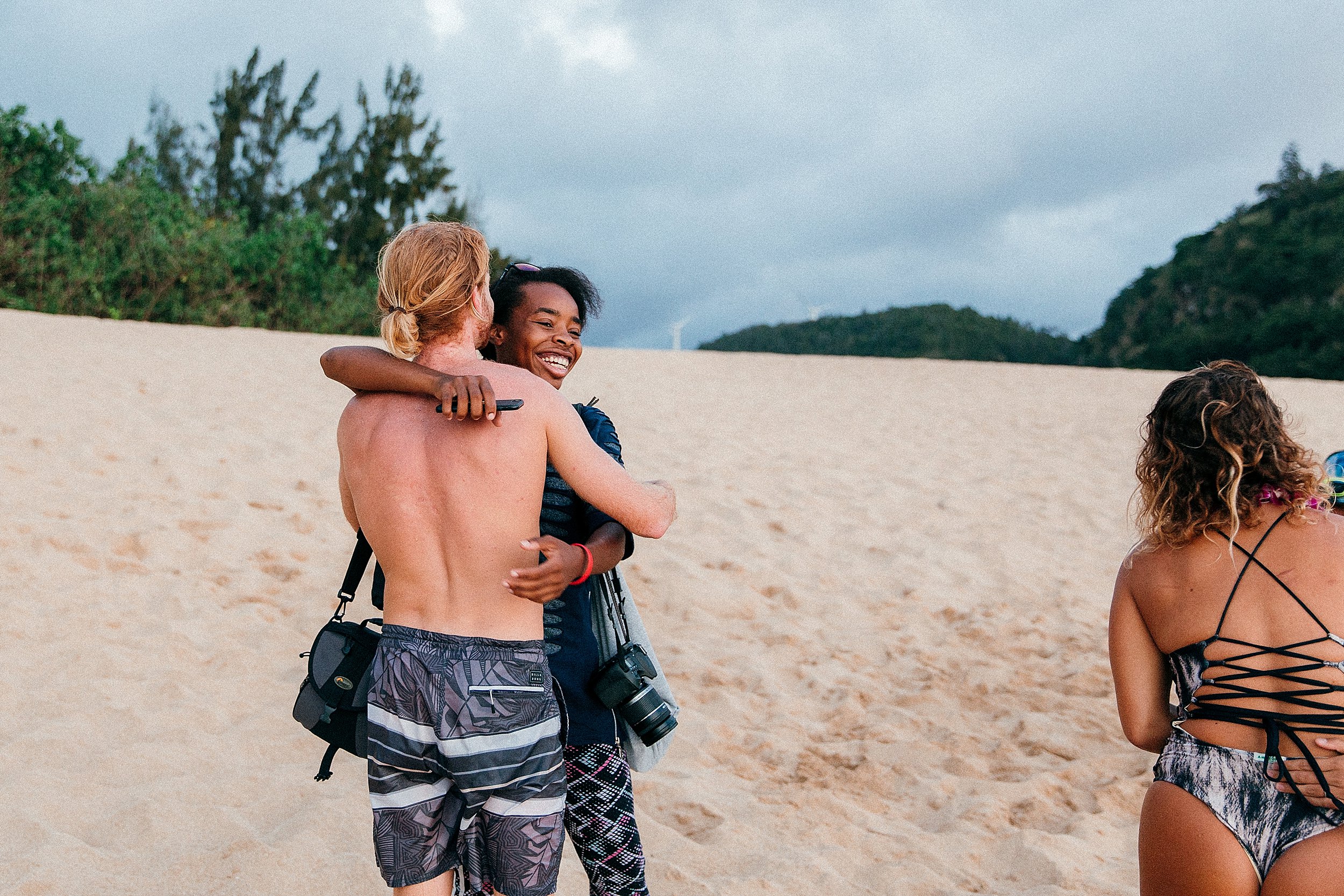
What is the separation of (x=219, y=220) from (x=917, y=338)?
36.4 metres

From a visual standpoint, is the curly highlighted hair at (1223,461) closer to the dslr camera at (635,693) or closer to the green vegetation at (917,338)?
the dslr camera at (635,693)

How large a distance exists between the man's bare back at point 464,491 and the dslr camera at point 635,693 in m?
0.28

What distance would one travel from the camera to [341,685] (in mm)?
1846

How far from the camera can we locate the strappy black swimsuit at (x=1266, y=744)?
5.59 feet

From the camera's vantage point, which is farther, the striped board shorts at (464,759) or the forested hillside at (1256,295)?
the forested hillside at (1256,295)

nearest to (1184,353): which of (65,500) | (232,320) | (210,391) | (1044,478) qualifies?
(1044,478)

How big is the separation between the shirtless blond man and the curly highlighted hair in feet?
3.43

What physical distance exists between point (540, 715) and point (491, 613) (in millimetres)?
208

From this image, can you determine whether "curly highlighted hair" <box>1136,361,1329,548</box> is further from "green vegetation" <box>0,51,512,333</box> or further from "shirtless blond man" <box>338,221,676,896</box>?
"green vegetation" <box>0,51,512,333</box>

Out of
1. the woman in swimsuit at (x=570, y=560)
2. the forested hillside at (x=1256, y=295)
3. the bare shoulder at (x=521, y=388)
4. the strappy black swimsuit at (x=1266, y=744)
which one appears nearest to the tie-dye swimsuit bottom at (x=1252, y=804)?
the strappy black swimsuit at (x=1266, y=744)

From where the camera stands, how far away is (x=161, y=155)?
27438 millimetres

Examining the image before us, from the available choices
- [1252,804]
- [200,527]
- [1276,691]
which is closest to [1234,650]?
[1276,691]

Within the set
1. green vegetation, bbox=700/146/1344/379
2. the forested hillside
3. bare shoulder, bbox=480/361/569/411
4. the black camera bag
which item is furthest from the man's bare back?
the forested hillside

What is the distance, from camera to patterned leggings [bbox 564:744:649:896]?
1.98 metres
